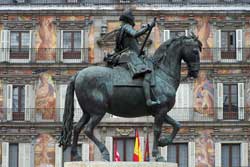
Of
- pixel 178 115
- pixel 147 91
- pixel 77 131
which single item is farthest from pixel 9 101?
pixel 147 91

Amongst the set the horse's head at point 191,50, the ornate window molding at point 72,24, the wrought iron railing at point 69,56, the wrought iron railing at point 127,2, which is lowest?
the horse's head at point 191,50

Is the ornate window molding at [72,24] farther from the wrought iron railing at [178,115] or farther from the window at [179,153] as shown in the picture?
the window at [179,153]

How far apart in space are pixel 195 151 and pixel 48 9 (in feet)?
36.8

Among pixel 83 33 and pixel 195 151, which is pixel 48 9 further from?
pixel 195 151

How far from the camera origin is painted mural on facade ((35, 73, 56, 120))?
4794 cm

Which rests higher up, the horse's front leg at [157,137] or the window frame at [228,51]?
the window frame at [228,51]

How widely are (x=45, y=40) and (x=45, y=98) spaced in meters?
3.29

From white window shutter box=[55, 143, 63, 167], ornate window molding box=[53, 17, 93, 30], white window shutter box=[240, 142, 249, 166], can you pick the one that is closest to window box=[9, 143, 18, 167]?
white window shutter box=[55, 143, 63, 167]

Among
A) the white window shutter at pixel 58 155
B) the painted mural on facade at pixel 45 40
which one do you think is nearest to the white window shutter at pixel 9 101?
the painted mural on facade at pixel 45 40

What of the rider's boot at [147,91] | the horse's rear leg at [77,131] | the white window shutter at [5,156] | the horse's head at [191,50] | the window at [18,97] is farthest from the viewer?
the window at [18,97]

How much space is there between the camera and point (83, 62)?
159 feet

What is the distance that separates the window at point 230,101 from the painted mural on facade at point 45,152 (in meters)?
9.54

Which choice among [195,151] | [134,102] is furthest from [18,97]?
[134,102]

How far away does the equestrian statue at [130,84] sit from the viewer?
15109 mm
